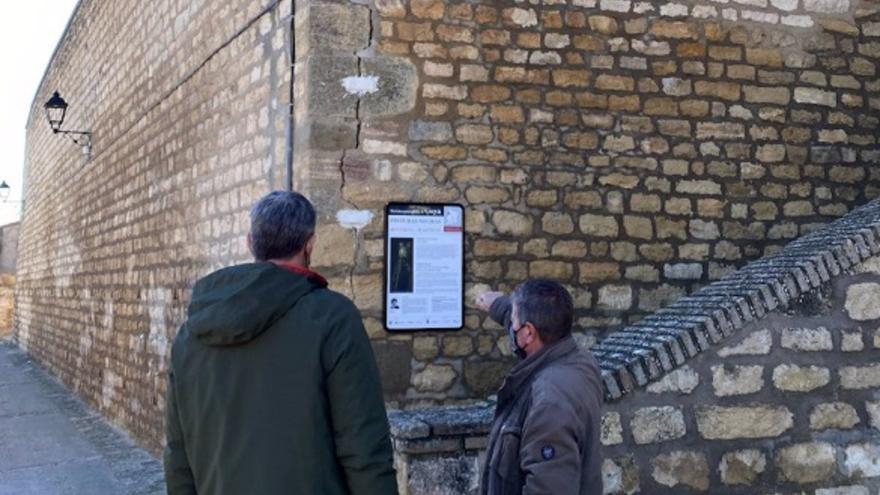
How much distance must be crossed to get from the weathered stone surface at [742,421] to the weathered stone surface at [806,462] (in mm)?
105

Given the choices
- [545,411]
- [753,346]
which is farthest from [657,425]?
[545,411]

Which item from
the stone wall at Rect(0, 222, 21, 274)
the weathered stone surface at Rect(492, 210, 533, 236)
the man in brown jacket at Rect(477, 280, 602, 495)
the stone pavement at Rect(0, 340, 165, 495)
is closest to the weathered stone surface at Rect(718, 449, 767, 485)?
the man in brown jacket at Rect(477, 280, 602, 495)

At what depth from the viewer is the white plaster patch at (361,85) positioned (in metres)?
5.12

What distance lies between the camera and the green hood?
2.27 m

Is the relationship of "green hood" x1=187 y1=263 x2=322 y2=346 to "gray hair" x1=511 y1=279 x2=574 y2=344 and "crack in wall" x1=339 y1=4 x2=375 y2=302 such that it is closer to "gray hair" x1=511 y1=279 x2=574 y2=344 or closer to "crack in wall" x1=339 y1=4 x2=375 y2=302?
"gray hair" x1=511 y1=279 x2=574 y2=344

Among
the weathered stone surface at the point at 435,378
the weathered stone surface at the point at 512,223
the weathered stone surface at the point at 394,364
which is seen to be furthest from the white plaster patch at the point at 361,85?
the weathered stone surface at the point at 435,378

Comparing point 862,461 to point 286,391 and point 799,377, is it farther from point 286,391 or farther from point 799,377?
point 286,391

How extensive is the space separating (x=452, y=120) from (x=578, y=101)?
0.87 m

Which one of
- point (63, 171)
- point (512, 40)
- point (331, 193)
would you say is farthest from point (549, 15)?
point (63, 171)

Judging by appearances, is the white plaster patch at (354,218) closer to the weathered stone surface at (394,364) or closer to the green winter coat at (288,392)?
the weathered stone surface at (394,364)

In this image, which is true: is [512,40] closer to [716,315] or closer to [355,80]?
[355,80]

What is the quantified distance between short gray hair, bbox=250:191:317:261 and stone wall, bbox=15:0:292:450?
2950mm

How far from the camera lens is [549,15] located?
559cm

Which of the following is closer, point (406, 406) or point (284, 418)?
point (284, 418)
